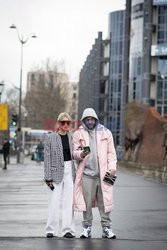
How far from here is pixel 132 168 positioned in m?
42.5

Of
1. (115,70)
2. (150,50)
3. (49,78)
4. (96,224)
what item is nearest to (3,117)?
(96,224)

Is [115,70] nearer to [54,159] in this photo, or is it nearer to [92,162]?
[54,159]

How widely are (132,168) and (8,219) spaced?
3028 centimetres

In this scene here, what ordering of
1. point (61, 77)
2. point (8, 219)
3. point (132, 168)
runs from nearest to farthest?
point (8, 219)
point (132, 168)
point (61, 77)

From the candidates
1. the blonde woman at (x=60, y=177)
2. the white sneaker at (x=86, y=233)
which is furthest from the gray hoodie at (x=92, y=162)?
the white sneaker at (x=86, y=233)

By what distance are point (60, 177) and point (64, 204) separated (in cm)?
37

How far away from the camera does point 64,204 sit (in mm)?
9914

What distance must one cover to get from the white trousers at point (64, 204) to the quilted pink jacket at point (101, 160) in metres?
0.09

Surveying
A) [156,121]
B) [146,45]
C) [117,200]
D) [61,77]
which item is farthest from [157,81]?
[117,200]

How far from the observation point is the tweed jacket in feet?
32.7

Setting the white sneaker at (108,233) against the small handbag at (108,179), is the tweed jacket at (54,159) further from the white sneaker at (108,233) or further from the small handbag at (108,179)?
the white sneaker at (108,233)

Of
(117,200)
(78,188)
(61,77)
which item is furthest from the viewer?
(61,77)

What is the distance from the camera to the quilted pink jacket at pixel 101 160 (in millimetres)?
9828

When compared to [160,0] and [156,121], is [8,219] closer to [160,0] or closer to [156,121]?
[156,121]
